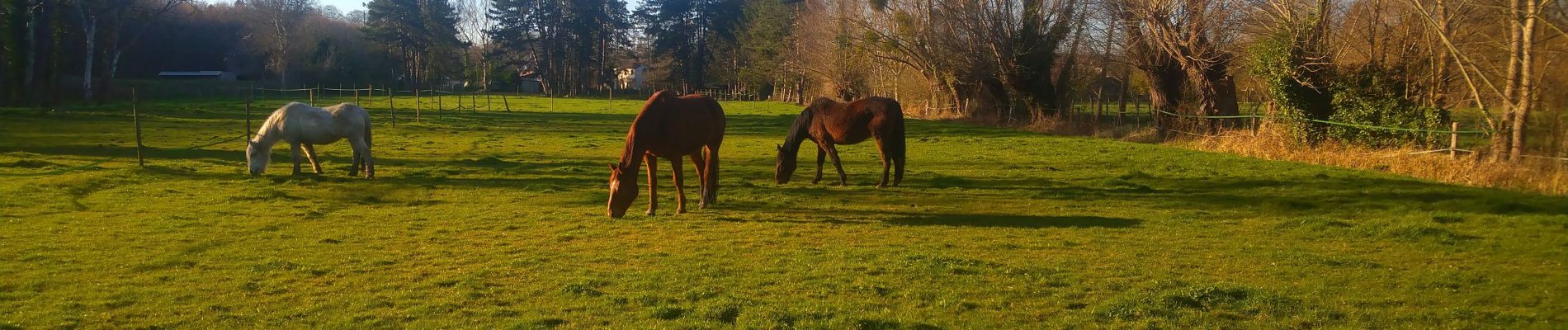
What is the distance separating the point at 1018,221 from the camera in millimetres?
10820

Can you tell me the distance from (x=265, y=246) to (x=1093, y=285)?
721cm

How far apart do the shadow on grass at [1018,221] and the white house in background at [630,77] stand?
80916 mm

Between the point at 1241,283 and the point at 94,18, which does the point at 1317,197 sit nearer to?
the point at 1241,283

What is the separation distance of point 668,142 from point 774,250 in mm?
2699

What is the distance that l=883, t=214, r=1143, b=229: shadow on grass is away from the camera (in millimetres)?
10359

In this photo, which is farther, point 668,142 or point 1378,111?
point 1378,111

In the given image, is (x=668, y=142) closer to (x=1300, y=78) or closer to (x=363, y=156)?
(x=363, y=156)

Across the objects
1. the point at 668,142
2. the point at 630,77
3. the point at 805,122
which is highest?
the point at 630,77

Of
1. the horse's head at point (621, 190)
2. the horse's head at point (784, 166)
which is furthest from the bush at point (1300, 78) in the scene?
the horse's head at point (621, 190)

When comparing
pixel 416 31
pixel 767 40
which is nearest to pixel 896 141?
pixel 767 40

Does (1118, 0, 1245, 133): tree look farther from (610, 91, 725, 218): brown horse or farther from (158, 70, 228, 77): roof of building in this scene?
(158, 70, 228, 77): roof of building

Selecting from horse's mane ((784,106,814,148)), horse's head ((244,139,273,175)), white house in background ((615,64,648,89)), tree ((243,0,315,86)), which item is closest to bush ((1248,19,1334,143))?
horse's mane ((784,106,814,148))

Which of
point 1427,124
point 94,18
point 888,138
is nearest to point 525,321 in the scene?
point 888,138

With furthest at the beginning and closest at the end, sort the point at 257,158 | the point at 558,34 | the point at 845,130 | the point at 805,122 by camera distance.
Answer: the point at 558,34
the point at 257,158
the point at 805,122
the point at 845,130
